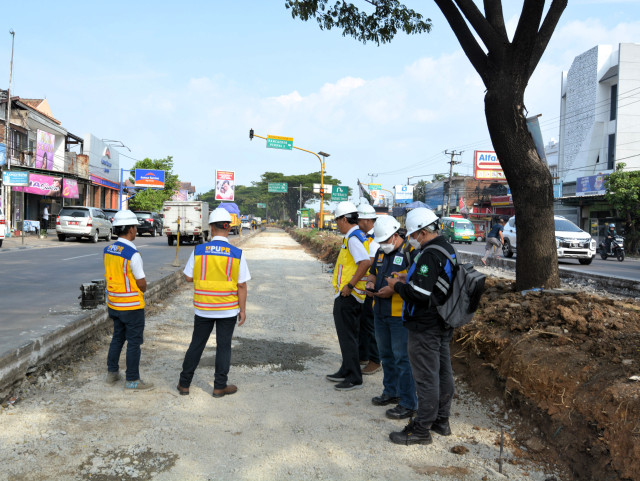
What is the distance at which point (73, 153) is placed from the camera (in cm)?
3741

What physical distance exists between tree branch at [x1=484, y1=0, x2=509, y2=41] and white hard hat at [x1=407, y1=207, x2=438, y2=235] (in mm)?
3893

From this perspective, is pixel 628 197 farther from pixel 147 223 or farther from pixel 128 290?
pixel 147 223

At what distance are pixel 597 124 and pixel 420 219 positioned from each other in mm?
38381

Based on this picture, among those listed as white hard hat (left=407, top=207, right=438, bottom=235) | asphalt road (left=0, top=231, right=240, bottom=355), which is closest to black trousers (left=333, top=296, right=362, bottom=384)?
white hard hat (left=407, top=207, right=438, bottom=235)

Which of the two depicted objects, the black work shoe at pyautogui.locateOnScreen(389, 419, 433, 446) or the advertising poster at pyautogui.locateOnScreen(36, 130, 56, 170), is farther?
the advertising poster at pyautogui.locateOnScreen(36, 130, 56, 170)

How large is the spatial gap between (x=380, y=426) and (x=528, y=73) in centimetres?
474

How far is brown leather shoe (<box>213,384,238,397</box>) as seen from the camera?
4.32 meters

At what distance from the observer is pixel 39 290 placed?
8.72 meters

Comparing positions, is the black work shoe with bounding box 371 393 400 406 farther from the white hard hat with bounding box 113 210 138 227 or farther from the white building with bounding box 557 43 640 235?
the white building with bounding box 557 43 640 235

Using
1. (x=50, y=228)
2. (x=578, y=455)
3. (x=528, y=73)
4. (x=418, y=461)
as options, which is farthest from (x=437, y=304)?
(x=50, y=228)

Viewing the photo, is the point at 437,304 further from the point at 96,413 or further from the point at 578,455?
the point at 96,413

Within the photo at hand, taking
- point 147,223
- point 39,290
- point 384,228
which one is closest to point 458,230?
point 147,223

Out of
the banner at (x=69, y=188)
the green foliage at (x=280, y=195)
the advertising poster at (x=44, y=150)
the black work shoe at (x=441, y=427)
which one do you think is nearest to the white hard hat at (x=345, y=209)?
the black work shoe at (x=441, y=427)

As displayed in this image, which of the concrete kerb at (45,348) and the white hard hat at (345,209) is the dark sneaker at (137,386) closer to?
the concrete kerb at (45,348)
